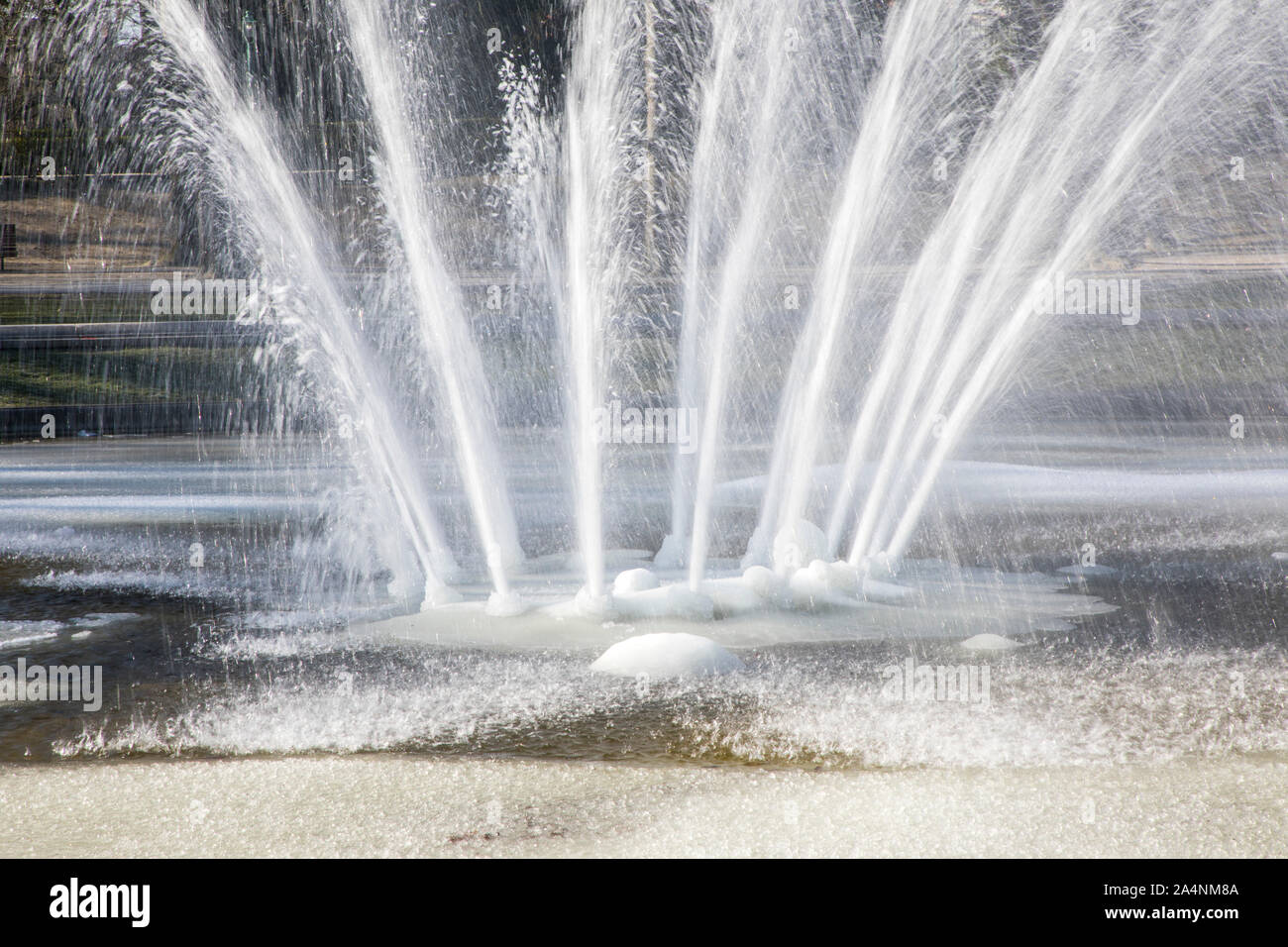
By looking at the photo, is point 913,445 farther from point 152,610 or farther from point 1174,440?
point 1174,440

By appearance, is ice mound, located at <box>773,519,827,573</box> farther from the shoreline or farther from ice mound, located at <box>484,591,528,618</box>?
the shoreline

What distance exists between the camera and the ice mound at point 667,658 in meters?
5.98

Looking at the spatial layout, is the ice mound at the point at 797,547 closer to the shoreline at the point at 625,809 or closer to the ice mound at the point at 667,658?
the ice mound at the point at 667,658

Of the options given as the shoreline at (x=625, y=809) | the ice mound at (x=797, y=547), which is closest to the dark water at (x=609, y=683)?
the shoreline at (x=625, y=809)

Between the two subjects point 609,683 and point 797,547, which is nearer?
point 609,683

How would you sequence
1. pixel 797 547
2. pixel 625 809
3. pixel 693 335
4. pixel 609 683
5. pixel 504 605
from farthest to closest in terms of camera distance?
1. pixel 693 335
2. pixel 797 547
3. pixel 504 605
4. pixel 609 683
5. pixel 625 809

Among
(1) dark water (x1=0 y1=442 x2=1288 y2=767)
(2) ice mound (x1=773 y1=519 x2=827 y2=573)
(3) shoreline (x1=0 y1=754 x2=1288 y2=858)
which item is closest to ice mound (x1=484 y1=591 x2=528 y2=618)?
(1) dark water (x1=0 y1=442 x2=1288 y2=767)

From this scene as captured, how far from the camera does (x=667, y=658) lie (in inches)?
238

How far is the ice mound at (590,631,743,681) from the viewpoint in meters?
5.98

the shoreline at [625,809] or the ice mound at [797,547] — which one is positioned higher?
the ice mound at [797,547]

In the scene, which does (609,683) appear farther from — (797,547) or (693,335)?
(693,335)

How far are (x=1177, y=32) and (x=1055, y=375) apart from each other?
39.0 feet

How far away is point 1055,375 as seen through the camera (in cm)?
2308

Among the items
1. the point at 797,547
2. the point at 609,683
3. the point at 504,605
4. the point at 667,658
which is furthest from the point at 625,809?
the point at 797,547
